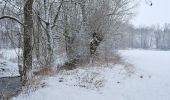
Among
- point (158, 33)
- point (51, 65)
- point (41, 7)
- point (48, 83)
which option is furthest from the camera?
point (158, 33)

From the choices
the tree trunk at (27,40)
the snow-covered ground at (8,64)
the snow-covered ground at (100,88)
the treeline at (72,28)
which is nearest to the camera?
the snow-covered ground at (100,88)

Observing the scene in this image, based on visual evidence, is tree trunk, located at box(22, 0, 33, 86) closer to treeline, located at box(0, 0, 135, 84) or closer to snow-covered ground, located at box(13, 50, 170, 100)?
snow-covered ground, located at box(13, 50, 170, 100)

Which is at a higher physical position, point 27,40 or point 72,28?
point 72,28

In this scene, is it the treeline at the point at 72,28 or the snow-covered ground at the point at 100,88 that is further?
the treeline at the point at 72,28

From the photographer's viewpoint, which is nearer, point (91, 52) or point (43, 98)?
point (43, 98)

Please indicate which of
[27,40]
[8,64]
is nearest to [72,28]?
[27,40]

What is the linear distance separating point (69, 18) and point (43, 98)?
1165cm

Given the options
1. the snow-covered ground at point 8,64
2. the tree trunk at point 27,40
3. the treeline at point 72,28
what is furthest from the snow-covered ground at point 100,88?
the snow-covered ground at point 8,64

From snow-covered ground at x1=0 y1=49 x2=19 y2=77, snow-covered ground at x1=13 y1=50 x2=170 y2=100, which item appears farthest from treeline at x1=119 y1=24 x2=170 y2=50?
snow-covered ground at x1=13 y1=50 x2=170 y2=100

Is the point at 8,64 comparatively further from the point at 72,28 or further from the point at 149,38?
the point at 149,38

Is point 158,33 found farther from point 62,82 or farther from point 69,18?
point 62,82

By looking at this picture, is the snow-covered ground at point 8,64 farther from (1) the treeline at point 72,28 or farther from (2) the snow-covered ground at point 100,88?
(2) the snow-covered ground at point 100,88

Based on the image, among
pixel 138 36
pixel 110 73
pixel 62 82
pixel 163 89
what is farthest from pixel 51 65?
pixel 138 36

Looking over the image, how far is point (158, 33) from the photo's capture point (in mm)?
122562
